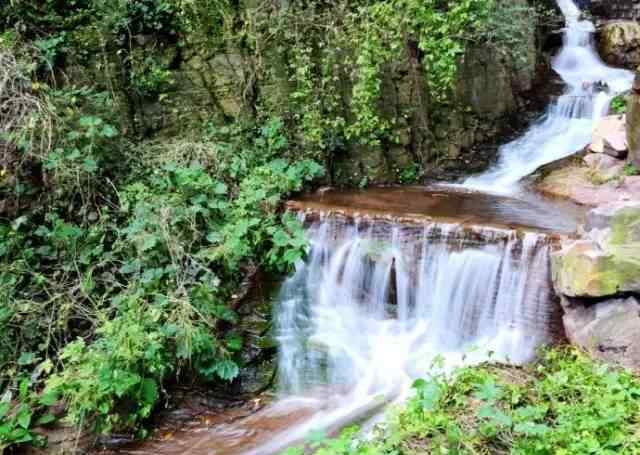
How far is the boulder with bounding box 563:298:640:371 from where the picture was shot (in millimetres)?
4051

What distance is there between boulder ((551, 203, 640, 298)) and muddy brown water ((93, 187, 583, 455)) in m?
0.68

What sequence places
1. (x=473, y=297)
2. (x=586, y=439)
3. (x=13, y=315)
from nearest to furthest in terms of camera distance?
1. (x=586, y=439)
2. (x=13, y=315)
3. (x=473, y=297)

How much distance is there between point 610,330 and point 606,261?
561 millimetres

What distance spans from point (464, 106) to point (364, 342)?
480cm

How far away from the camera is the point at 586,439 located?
3004 millimetres

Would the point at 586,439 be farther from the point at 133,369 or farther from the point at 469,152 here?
the point at 469,152

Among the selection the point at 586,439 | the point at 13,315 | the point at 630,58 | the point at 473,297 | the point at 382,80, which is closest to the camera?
the point at 586,439

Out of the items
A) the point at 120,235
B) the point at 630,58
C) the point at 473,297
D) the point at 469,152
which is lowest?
the point at 473,297

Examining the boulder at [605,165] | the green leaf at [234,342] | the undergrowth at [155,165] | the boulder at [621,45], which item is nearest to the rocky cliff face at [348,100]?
the undergrowth at [155,165]

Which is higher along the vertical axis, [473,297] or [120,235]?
[120,235]

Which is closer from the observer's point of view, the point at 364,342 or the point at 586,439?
the point at 586,439

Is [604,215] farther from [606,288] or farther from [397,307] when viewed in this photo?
[397,307]

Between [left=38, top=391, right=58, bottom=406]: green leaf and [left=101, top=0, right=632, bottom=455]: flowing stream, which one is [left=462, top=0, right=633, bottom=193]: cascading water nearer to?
[left=101, top=0, right=632, bottom=455]: flowing stream

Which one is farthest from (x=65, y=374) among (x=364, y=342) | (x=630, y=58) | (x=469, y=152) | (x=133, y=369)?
(x=630, y=58)
